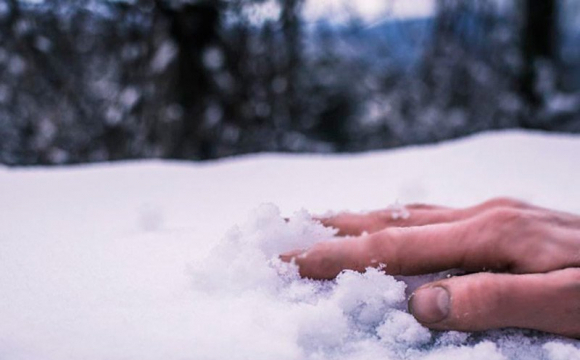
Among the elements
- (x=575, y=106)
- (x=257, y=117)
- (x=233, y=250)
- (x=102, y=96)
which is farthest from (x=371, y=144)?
(x=233, y=250)

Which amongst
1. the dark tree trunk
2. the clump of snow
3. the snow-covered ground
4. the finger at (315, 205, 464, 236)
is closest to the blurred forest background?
the dark tree trunk

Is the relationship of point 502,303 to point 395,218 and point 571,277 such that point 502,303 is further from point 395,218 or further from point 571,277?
point 395,218

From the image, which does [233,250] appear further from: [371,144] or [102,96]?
[371,144]

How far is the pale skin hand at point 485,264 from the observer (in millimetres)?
740

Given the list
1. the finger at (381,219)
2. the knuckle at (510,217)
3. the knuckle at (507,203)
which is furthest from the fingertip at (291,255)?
the knuckle at (507,203)

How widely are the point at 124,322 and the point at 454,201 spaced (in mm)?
1117

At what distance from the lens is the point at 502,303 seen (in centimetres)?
74

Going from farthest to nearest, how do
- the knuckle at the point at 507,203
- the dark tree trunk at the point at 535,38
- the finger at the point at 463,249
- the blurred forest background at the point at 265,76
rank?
the dark tree trunk at the point at 535,38 → the blurred forest background at the point at 265,76 → the knuckle at the point at 507,203 → the finger at the point at 463,249

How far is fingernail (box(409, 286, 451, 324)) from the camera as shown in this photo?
74 cm

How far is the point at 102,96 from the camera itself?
3.59 m

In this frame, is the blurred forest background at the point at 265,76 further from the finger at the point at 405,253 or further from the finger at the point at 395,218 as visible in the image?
the finger at the point at 405,253

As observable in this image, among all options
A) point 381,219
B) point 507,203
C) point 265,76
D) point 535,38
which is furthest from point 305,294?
point 535,38

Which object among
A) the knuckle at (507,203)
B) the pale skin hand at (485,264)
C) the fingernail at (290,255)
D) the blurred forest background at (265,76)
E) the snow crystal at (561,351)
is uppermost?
the pale skin hand at (485,264)

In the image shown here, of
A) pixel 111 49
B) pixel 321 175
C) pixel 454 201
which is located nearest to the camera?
pixel 454 201
